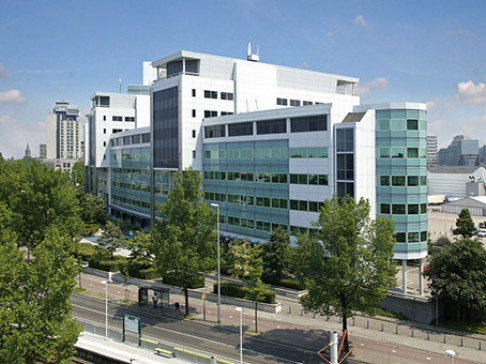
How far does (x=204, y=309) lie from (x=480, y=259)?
2625 centimetres

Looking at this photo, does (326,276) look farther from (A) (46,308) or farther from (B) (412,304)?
(A) (46,308)

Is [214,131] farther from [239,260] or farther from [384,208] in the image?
[384,208]

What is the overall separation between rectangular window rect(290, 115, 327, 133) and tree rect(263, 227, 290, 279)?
13111mm

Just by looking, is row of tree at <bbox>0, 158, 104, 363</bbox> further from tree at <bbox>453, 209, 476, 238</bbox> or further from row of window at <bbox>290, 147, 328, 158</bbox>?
tree at <bbox>453, 209, 476, 238</bbox>

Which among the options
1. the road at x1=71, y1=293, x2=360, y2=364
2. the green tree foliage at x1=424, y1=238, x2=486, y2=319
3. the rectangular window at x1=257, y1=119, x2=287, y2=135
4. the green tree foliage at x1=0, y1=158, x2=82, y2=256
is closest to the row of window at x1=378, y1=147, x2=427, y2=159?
the green tree foliage at x1=424, y1=238, x2=486, y2=319

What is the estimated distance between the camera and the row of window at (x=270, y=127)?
53.9 meters

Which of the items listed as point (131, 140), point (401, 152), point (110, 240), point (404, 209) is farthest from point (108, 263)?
point (401, 152)

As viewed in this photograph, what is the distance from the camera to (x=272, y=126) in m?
59.8

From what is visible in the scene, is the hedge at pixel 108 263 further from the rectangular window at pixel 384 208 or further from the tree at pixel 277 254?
the rectangular window at pixel 384 208

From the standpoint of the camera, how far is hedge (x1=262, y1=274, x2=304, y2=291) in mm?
51144

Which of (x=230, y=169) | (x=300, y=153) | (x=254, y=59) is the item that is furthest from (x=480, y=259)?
(x=254, y=59)

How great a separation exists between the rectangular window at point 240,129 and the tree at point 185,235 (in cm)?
2042

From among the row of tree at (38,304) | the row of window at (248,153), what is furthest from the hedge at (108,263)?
the row of tree at (38,304)

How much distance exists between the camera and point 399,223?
4900 centimetres
